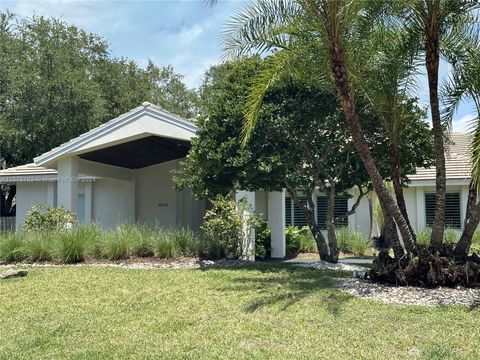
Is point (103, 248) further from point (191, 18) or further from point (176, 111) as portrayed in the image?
point (176, 111)

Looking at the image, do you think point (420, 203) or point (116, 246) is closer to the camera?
point (116, 246)

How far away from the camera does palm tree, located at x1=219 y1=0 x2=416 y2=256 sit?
8.73 meters

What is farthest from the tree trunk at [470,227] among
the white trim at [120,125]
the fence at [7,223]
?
the fence at [7,223]

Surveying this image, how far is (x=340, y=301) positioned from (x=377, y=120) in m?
5.48

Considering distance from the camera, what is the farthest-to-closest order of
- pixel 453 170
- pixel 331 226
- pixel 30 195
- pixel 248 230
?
pixel 30 195 → pixel 453 170 → pixel 248 230 → pixel 331 226

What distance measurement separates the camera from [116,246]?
1344 centimetres

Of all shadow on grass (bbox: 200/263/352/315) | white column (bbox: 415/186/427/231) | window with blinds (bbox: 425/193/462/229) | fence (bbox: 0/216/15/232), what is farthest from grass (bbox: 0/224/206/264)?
window with blinds (bbox: 425/193/462/229)

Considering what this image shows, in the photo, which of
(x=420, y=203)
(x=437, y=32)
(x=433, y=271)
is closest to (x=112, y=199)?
(x=420, y=203)

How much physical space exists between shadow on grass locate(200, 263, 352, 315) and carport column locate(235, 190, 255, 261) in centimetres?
192

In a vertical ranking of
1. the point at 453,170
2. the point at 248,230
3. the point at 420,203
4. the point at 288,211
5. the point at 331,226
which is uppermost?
the point at 453,170

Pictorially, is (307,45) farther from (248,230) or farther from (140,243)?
(140,243)

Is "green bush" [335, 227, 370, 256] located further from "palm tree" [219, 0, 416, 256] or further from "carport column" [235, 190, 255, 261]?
"palm tree" [219, 0, 416, 256]

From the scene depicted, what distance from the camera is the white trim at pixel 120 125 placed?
15117 mm

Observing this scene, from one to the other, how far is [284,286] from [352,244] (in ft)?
30.7
